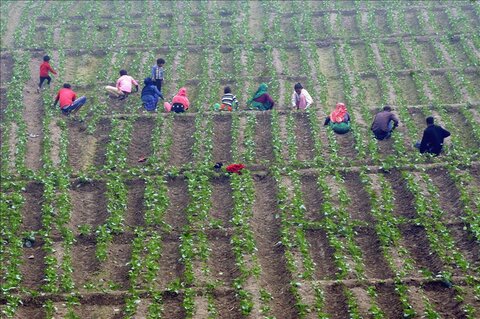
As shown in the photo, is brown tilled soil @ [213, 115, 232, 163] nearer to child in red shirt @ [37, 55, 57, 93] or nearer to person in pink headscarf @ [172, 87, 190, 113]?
person in pink headscarf @ [172, 87, 190, 113]

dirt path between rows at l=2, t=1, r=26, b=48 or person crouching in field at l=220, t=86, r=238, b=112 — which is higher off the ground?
dirt path between rows at l=2, t=1, r=26, b=48

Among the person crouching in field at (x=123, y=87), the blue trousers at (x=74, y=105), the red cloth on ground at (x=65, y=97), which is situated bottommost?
the blue trousers at (x=74, y=105)

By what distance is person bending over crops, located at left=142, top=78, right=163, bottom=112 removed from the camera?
29.9 metres

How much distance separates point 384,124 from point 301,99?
369 cm

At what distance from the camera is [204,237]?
22156 mm

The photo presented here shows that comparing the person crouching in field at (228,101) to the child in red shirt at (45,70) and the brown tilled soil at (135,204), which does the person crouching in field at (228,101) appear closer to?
the brown tilled soil at (135,204)

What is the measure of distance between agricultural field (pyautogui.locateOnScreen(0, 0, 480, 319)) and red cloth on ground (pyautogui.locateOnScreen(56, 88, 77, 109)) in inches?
19.2

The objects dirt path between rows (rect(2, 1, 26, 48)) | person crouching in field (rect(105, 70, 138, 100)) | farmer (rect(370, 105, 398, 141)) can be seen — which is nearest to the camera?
farmer (rect(370, 105, 398, 141))

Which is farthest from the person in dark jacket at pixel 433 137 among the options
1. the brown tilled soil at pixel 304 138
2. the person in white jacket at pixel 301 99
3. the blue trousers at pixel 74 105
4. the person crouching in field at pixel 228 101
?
the blue trousers at pixel 74 105

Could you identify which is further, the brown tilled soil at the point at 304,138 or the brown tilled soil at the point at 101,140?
the brown tilled soil at the point at 101,140

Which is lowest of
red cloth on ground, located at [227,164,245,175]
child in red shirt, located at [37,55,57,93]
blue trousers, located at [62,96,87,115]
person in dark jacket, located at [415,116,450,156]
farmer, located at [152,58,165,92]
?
red cloth on ground, located at [227,164,245,175]

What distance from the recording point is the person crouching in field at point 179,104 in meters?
29.8

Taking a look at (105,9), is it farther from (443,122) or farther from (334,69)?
(443,122)

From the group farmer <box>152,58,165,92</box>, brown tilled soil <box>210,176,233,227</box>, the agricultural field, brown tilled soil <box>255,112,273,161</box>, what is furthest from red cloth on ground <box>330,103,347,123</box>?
farmer <box>152,58,165,92</box>
